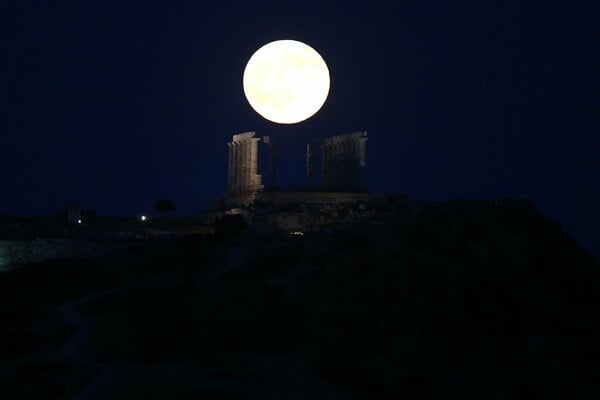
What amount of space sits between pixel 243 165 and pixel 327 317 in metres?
47.0

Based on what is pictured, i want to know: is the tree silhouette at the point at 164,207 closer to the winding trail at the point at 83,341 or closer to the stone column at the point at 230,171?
the stone column at the point at 230,171

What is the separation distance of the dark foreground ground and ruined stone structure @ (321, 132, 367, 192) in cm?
2180

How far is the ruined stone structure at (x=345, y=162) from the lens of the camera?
82500 mm

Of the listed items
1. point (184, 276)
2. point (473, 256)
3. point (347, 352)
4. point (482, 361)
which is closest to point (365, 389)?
point (347, 352)

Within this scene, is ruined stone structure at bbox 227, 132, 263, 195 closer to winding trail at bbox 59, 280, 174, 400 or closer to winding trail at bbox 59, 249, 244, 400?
winding trail at bbox 59, 249, 244, 400

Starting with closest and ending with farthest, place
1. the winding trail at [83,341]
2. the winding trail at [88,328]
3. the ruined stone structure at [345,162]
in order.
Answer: the winding trail at [83,341], the winding trail at [88,328], the ruined stone structure at [345,162]

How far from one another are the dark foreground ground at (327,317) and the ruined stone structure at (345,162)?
71.5 feet

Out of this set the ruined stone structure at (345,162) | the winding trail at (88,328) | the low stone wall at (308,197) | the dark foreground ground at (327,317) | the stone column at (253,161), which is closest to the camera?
the winding trail at (88,328)

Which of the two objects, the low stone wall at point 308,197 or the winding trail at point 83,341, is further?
the low stone wall at point 308,197

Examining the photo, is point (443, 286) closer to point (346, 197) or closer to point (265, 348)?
point (265, 348)

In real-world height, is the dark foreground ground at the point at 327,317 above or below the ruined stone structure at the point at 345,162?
below

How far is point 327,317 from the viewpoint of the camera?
37.5 metres

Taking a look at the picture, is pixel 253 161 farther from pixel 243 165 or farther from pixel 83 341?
pixel 83 341

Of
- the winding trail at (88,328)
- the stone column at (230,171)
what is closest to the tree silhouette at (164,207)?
the stone column at (230,171)
